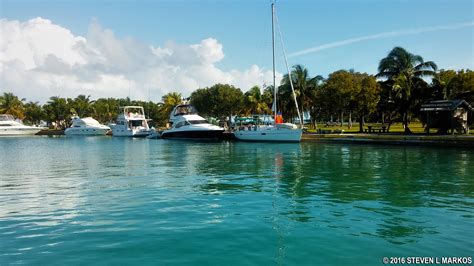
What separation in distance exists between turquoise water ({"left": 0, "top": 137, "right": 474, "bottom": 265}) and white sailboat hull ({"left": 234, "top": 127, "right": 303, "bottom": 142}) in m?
29.9

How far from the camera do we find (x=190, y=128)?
216ft

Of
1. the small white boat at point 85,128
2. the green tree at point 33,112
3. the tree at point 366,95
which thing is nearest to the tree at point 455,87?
the tree at point 366,95

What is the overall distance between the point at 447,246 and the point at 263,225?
185 inches

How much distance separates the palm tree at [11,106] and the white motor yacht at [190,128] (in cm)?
6770

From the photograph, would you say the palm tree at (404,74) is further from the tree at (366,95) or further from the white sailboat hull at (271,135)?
the white sailboat hull at (271,135)

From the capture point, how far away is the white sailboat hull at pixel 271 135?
173 feet

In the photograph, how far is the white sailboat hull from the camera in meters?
52.8

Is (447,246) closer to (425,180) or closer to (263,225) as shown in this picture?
(263,225)

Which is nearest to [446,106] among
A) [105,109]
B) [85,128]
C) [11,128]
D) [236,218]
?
[236,218]

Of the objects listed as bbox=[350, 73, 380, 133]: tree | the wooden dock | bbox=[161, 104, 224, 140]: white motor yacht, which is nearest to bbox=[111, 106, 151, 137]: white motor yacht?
bbox=[161, 104, 224, 140]: white motor yacht

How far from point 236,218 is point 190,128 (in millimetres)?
54304

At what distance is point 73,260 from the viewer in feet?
28.2

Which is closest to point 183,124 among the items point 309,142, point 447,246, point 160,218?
point 309,142

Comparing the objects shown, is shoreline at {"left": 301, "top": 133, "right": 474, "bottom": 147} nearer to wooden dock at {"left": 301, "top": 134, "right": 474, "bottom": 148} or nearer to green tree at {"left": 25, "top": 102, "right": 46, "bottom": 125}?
wooden dock at {"left": 301, "top": 134, "right": 474, "bottom": 148}
